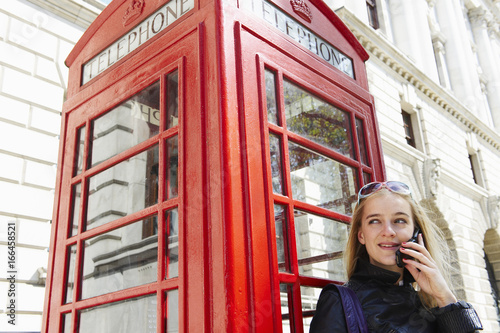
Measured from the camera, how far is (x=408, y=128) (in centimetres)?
1252

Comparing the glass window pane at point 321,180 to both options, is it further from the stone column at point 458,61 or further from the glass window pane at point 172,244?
the stone column at point 458,61

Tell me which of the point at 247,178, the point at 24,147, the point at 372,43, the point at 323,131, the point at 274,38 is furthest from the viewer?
the point at 372,43

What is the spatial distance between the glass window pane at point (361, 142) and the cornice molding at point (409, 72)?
7708 mm

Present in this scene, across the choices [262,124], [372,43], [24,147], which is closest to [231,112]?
[262,124]

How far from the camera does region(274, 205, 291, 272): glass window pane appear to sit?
2.10 metres

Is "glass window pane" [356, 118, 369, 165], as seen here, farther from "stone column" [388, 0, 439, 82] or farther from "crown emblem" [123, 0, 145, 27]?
"stone column" [388, 0, 439, 82]

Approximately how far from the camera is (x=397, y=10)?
1491cm

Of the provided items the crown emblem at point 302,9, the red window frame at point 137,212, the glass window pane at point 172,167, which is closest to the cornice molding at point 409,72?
the crown emblem at point 302,9

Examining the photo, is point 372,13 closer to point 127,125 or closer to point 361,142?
point 361,142

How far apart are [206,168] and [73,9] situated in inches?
275

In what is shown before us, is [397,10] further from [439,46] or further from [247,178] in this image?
[247,178]

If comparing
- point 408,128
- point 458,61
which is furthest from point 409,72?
point 458,61

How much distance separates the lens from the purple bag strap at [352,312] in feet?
5.94

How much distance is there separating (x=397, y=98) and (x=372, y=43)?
1.73 meters
